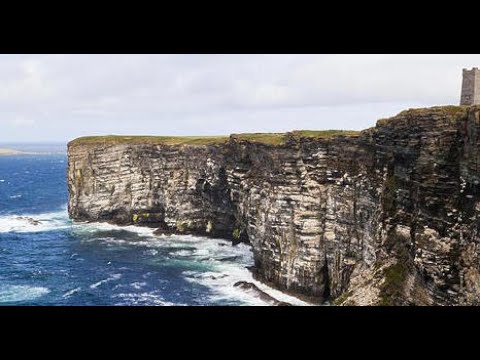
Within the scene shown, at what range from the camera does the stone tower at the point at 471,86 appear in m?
45.8

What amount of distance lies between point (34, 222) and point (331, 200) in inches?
2782

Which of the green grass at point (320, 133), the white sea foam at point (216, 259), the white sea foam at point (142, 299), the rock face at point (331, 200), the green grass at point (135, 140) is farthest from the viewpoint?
the green grass at point (135, 140)

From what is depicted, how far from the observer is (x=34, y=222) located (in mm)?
100625

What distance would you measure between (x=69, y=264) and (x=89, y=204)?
28.0 metres

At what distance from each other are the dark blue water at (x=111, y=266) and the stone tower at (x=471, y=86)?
29.9 metres

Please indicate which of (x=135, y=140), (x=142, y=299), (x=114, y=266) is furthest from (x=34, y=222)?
(x=142, y=299)

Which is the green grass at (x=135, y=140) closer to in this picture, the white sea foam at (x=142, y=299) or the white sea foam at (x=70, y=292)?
the white sea foam at (x=70, y=292)

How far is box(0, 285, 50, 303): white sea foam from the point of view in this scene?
58.4 meters

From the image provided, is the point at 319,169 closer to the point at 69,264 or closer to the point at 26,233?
the point at 69,264

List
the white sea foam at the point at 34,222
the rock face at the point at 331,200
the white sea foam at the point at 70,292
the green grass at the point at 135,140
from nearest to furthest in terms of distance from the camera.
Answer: the rock face at the point at 331,200 < the white sea foam at the point at 70,292 < the white sea foam at the point at 34,222 < the green grass at the point at 135,140

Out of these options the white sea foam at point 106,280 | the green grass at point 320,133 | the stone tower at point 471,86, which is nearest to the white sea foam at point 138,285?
the white sea foam at point 106,280

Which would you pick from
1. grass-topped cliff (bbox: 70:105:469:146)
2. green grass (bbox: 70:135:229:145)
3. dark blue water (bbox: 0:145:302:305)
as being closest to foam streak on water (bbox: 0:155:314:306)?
dark blue water (bbox: 0:145:302:305)
